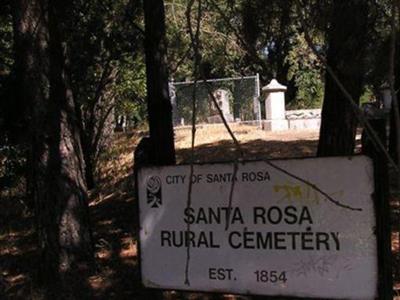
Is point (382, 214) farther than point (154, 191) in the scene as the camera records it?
No

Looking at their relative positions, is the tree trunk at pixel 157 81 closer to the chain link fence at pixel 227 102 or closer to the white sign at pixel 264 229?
the white sign at pixel 264 229

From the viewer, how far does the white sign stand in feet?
10.9

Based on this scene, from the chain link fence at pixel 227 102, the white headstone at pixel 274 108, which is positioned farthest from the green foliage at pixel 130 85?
the white headstone at pixel 274 108

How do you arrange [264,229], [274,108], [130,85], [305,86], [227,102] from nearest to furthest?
[264,229] → [130,85] → [274,108] → [227,102] → [305,86]

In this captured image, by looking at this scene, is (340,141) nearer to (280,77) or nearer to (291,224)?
(291,224)

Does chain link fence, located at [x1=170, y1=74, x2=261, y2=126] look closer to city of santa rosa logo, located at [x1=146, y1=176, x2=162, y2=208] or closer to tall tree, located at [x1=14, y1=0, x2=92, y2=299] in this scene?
tall tree, located at [x1=14, y1=0, x2=92, y2=299]

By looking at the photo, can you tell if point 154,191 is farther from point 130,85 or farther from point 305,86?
point 305,86

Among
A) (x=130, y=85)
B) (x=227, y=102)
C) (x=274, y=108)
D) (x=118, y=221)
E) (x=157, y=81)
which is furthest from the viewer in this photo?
(x=227, y=102)

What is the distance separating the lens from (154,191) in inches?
155

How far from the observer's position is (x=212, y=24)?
1554cm

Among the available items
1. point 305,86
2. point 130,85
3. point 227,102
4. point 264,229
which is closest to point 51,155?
point 264,229

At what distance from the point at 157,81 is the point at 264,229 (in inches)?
233

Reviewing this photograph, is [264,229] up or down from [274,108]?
down

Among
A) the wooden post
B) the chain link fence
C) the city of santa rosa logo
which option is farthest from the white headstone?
the wooden post
